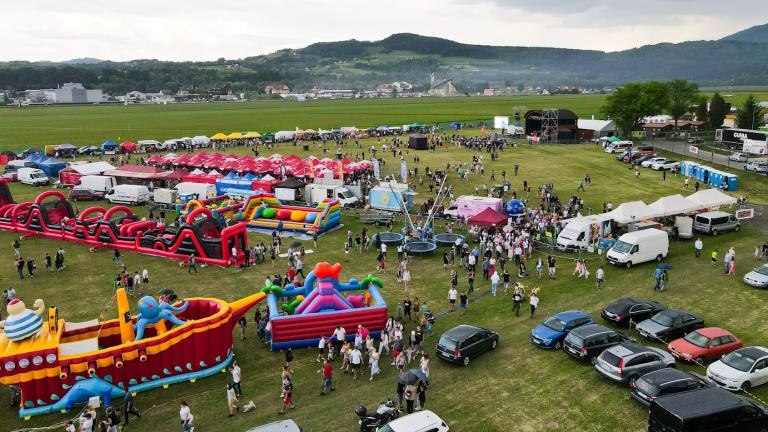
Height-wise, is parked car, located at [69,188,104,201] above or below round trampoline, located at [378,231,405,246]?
above

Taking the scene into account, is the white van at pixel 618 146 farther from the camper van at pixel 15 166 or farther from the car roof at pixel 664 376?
the camper van at pixel 15 166

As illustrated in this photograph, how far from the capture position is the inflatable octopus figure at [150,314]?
16.6m

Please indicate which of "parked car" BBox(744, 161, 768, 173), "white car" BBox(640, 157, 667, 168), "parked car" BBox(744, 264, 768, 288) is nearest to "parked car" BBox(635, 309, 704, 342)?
"parked car" BBox(744, 264, 768, 288)

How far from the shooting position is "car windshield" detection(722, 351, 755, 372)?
52.7ft

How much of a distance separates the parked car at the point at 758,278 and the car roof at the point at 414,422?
17.6m

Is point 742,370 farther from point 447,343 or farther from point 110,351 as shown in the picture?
point 110,351

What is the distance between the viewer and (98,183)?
4525cm

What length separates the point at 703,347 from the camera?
17672mm

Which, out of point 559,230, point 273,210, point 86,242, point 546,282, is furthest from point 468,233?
point 86,242

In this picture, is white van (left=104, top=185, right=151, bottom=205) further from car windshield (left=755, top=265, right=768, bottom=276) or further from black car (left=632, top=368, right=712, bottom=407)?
car windshield (left=755, top=265, right=768, bottom=276)

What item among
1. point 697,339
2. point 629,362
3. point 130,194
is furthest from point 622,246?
point 130,194

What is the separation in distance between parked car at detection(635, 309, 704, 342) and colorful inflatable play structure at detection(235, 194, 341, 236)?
19.1 m

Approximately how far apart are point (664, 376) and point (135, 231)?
2680 centimetres

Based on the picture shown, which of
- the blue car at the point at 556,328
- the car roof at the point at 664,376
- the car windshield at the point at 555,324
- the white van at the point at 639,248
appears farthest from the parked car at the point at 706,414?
the white van at the point at 639,248
